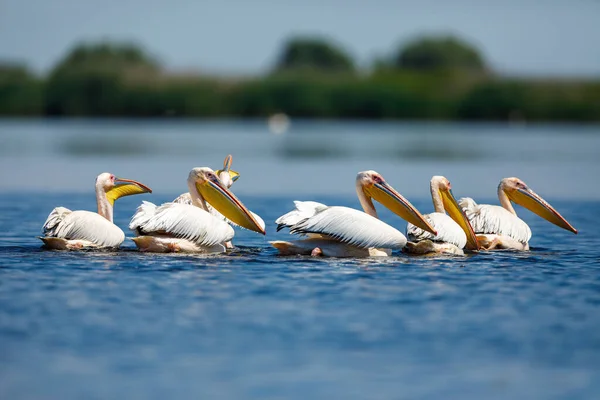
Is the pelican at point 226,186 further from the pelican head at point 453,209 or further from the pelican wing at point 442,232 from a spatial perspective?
the pelican head at point 453,209

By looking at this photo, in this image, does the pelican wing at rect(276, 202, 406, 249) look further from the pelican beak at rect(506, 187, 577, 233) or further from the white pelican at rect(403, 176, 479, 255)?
the pelican beak at rect(506, 187, 577, 233)

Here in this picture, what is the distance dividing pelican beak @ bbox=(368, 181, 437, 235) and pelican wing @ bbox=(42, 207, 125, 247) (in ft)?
6.14

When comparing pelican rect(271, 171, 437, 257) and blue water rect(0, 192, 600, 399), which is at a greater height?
pelican rect(271, 171, 437, 257)

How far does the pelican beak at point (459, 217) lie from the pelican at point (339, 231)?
462mm

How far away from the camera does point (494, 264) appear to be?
736 centimetres

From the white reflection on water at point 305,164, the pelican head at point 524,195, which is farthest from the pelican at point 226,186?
the white reflection on water at point 305,164

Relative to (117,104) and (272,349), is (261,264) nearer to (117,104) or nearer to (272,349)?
(272,349)

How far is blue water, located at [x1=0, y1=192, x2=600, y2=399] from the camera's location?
4.43 meters

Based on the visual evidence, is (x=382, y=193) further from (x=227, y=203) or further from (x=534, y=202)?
(x=534, y=202)

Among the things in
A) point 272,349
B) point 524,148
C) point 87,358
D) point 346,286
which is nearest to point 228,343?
point 272,349

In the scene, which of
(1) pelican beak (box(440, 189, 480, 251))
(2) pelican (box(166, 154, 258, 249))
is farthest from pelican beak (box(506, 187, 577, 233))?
(2) pelican (box(166, 154, 258, 249))

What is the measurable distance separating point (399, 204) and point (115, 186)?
210 centimetres

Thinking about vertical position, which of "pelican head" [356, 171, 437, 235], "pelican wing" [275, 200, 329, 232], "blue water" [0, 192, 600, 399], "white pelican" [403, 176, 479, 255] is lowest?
"blue water" [0, 192, 600, 399]

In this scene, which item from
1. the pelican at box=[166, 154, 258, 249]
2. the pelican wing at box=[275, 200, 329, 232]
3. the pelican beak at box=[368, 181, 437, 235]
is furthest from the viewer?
the pelican at box=[166, 154, 258, 249]
